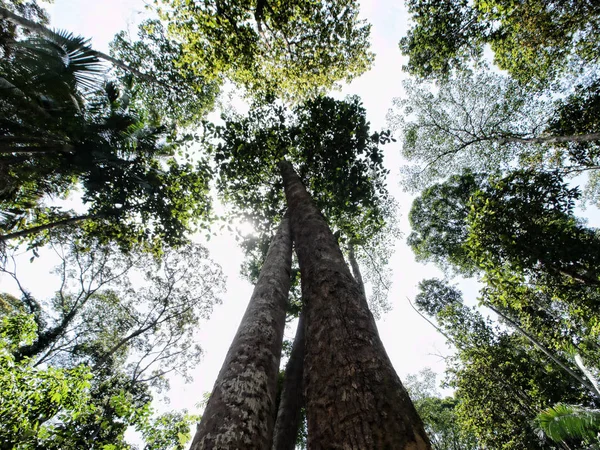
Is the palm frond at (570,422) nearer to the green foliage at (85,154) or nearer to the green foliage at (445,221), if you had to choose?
the green foliage at (445,221)

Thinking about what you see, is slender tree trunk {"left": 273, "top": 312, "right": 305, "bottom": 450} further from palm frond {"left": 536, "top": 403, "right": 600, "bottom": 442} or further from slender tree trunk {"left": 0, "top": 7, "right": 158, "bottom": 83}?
slender tree trunk {"left": 0, "top": 7, "right": 158, "bottom": 83}

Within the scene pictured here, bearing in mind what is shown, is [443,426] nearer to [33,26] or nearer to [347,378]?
[347,378]

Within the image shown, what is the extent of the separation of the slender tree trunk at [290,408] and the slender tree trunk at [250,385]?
1656mm

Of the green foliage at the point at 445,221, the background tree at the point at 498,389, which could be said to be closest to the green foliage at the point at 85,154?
the background tree at the point at 498,389

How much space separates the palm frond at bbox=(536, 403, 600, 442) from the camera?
6.20 meters

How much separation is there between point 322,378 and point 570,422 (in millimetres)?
9260

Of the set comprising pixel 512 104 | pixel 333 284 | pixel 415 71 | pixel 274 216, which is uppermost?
pixel 512 104

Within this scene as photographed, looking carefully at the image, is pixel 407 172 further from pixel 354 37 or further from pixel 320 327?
pixel 320 327

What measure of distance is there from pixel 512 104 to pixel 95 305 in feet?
85.0

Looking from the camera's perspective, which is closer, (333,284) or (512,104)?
(333,284)

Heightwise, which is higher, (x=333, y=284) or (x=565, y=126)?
(x=565, y=126)

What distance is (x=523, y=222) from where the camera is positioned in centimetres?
709

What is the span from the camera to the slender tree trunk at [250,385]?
1431mm

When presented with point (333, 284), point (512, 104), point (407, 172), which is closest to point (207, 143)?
point (333, 284)
